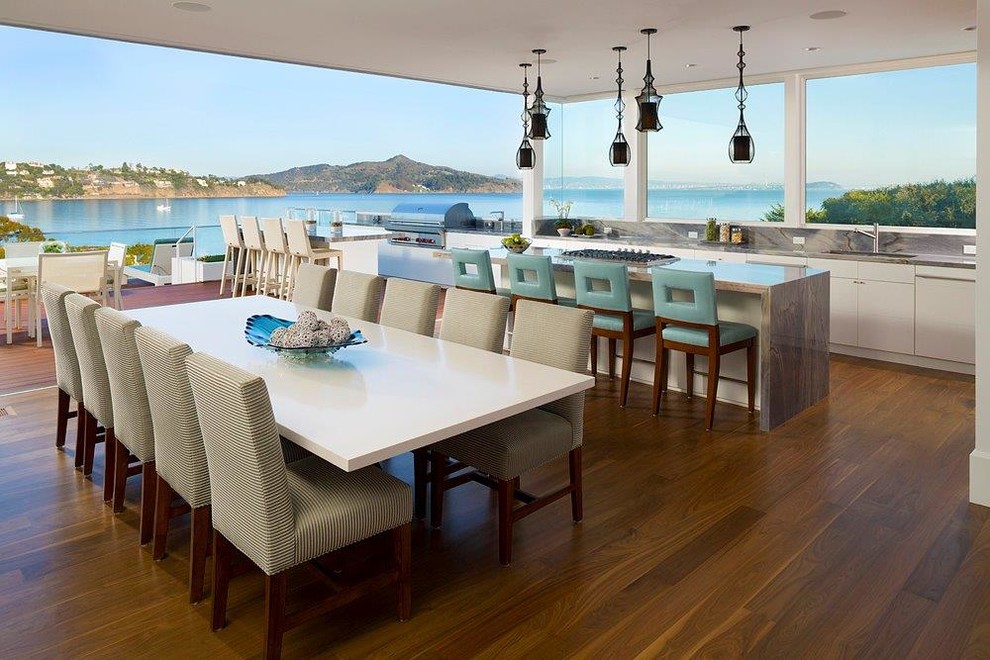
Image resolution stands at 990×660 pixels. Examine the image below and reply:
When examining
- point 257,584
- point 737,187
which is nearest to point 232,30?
point 257,584

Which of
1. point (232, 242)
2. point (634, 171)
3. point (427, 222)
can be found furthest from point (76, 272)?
point (634, 171)

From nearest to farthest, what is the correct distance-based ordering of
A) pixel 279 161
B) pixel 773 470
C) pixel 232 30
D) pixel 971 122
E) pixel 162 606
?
pixel 162 606 < pixel 773 470 < pixel 232 30 < pixel 971 122 < pixel 279 161

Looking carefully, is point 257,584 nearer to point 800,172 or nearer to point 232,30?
point 232,30

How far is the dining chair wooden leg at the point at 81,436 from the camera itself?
357 cm

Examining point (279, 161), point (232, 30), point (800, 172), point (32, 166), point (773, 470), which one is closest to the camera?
point (773, 470)

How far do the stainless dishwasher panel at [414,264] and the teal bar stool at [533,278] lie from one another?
3.92m

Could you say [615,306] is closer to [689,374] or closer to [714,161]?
[689,374]

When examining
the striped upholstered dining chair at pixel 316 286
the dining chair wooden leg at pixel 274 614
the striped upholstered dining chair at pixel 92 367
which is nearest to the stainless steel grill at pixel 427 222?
the striped upholstered dining chair at pixel 316 286

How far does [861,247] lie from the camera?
6.33 meters

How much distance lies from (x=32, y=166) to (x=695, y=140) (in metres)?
9.88

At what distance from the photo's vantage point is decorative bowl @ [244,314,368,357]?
2.96m

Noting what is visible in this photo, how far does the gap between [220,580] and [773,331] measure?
127 inches

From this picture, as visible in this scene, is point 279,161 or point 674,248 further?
point 279,161

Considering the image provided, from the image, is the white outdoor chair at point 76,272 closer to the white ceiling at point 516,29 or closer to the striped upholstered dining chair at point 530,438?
the white ceiling at point 516,29
